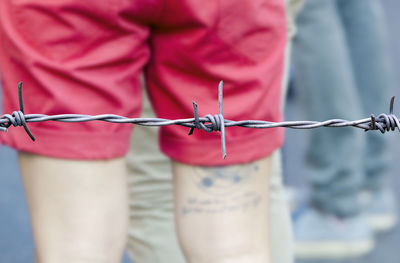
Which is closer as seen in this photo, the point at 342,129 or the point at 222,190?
the point at 222,190

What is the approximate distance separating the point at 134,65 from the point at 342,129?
110cm

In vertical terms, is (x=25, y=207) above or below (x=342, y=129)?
below

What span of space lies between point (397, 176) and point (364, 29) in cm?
79

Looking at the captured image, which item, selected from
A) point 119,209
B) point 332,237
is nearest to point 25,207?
point 332,237

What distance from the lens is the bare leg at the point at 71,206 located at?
0.87m

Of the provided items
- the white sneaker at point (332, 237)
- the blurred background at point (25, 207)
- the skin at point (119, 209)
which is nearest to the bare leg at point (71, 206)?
the skin at point (119, 209)

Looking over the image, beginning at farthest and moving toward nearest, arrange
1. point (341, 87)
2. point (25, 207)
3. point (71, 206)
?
1. point (25, 207)
2. point (341, 87)
3. point (71, 206)

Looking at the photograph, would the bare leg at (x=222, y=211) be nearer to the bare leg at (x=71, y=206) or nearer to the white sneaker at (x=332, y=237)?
the bare leg at (x=71, y=206)

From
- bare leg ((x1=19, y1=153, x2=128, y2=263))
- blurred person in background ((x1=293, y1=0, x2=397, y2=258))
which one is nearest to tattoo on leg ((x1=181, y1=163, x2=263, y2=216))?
bare leg ((x1=19, y1=153, x2=128, y2=263))

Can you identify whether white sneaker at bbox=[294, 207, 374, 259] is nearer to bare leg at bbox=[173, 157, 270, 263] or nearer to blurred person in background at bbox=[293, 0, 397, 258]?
blurred person in background at bbox=[293, 0, 397, 258]

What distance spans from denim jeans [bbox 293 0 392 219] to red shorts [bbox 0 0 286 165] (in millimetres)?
928

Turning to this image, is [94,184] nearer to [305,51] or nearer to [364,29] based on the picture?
[305,51]

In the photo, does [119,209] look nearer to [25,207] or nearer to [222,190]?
[222,190]

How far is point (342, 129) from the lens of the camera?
6.11ft
